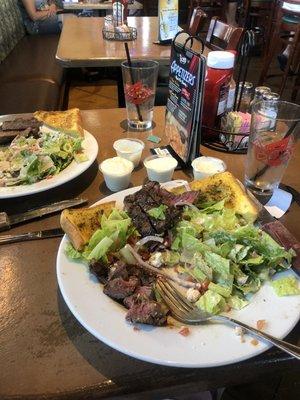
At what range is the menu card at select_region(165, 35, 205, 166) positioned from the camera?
1020 millimetres

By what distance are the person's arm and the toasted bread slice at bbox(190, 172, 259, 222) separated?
12.4ft

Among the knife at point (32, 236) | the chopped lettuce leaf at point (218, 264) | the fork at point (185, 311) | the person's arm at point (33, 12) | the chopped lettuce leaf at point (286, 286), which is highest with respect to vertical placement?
the chopped lettuce leaf at point (218, 264)

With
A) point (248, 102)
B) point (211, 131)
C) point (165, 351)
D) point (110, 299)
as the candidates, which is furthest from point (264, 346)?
point (248, 102)

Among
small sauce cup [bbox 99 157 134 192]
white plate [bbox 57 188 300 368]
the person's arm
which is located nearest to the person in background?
the person's arm

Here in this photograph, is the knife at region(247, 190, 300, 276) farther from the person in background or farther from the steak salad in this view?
the person in background

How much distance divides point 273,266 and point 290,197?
0.32 meters

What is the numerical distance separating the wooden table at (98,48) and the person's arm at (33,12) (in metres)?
1.07

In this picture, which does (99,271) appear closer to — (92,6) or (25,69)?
(25,69)

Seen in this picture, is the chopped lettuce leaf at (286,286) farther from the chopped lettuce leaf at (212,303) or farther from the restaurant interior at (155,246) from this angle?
the chopped lettuce leaf at (212,303)

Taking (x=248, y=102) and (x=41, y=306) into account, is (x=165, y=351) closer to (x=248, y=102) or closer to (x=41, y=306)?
(x=41, y=306)

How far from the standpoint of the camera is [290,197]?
101 cm

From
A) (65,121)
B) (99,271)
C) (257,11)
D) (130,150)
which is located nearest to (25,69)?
(65,121)

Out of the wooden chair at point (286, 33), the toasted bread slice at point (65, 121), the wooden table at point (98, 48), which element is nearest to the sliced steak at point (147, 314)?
the toasted bread slice at point (65, 121)

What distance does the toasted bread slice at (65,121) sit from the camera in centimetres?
127
